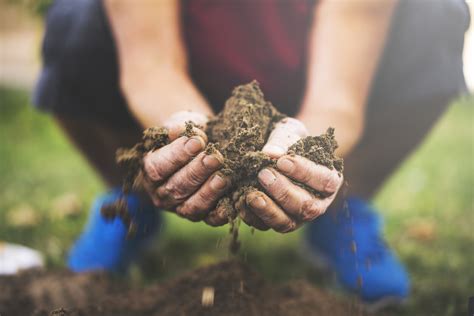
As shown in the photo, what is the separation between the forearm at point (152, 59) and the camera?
1.06m

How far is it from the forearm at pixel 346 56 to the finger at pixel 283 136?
150 mm

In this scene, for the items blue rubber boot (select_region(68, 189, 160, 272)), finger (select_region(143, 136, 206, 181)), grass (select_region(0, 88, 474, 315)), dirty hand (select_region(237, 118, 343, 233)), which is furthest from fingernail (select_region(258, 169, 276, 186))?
blue rubber boot (select_region(68, 189, 160, 272))

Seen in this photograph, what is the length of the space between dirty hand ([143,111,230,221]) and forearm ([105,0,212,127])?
0.17m

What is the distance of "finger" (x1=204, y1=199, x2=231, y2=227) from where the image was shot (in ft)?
2.59

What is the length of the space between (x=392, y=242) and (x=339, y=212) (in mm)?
862

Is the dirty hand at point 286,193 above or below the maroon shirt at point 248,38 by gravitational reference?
below

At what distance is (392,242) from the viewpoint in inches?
67.1

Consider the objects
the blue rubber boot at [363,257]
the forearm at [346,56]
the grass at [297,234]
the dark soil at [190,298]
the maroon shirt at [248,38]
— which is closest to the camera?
the dark soil at [190,298]

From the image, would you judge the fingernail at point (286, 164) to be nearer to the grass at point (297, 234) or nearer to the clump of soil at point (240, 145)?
the clump of soil at point (240, 145)

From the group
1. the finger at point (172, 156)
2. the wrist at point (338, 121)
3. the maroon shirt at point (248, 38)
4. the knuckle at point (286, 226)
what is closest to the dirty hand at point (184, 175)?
the finger at point (172, 156)

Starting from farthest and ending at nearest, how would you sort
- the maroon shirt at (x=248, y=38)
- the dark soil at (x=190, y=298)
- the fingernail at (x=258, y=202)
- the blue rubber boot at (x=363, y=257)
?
the blue rubber boot at (x=363, y=257), the maroon shirt at (x=248, y=38), the dark soil at (x=190, y=298), the fingernail at (x=258, y=202)

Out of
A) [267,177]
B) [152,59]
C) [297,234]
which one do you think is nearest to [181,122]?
[267,177]

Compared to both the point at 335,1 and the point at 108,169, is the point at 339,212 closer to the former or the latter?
the point at 335,1

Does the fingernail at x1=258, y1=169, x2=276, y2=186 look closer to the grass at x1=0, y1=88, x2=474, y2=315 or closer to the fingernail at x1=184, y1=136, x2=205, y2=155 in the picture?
the fingernail at x1=184, y1=136, x2=205, y2=155
